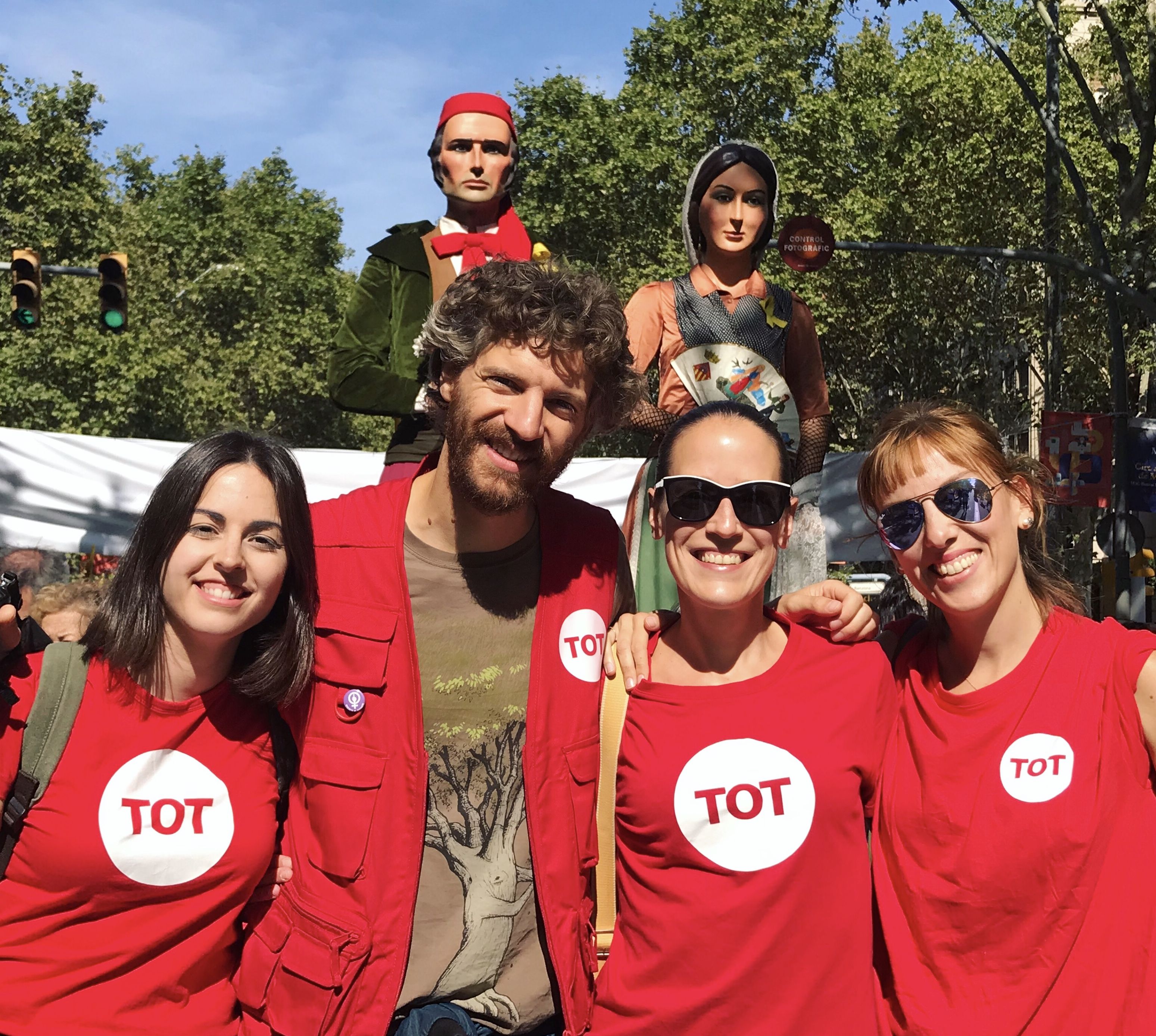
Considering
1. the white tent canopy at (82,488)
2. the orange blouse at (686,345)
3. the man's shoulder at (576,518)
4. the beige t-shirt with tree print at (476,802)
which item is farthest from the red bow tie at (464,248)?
the white tent canopy at (82,488)

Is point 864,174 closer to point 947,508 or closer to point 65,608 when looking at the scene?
point 65,608

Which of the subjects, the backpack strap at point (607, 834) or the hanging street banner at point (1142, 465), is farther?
the hanging street banner at point (1142, 465)

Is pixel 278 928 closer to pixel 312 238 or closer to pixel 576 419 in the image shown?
pixel 576 419

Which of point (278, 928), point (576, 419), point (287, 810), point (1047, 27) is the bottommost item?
point (278, 928)

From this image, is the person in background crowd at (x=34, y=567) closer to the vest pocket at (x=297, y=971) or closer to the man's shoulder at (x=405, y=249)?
the man's shoulder at (x=405, y=249)

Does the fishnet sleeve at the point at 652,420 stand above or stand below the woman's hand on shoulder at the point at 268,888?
above

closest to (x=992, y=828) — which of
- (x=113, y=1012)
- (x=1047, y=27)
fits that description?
(x=113, y=1012)

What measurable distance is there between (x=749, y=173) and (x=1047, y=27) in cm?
1155

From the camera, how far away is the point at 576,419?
295 cm

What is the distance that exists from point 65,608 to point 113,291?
11960 millimetres

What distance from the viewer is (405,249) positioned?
448 cm

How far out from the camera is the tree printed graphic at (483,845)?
2.65 m

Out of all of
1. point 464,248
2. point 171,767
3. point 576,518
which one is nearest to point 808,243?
point 464,248

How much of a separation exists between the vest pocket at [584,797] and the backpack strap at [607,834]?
0.05 m
